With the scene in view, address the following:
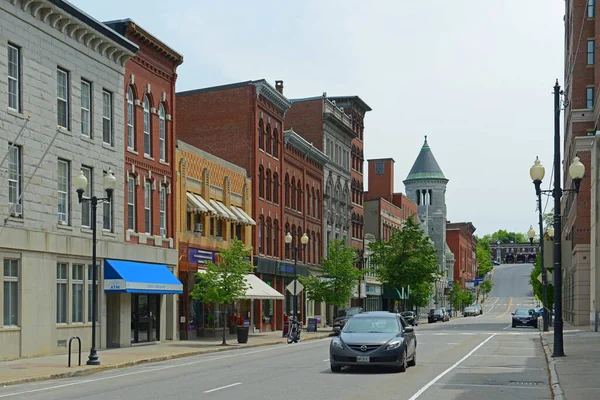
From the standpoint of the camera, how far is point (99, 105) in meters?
36.6

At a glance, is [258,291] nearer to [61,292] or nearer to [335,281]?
[335,281]

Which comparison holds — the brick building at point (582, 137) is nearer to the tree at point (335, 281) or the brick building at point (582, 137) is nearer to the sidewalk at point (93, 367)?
the tree at point (335, 281)

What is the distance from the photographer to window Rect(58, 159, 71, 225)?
33.7 metres

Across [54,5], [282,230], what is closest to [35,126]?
[54,5]

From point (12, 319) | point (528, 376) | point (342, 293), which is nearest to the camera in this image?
point (528, 376)

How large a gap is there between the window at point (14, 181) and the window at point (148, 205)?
1044 cm

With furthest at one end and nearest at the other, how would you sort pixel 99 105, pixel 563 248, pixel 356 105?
pixel 356 105 → pixel 99 105 → pixel 563 248

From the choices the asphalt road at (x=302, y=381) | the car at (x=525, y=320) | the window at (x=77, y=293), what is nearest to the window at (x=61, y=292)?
the window at (x=77, y=293)

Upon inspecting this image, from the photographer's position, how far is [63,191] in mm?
34000

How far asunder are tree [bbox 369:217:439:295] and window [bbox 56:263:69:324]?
2139 inches

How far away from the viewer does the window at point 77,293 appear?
34484mm

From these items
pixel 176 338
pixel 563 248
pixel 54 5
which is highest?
pixel 54 5

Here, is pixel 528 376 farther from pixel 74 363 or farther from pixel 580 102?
pixel 580 102

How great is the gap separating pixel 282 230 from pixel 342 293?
5.77 m
